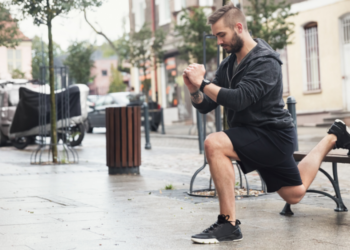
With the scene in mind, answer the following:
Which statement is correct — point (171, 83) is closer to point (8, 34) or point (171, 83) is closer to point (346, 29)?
point (346, 29)

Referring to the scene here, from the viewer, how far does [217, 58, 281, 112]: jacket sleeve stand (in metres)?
4.32

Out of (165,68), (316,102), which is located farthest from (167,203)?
(165,68)

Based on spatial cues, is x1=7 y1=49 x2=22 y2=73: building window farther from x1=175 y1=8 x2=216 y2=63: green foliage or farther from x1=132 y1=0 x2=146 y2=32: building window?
x1=175 y1=8 x2=216 y2=63: green foliage

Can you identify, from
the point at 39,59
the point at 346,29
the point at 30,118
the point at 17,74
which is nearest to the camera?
the point at 30,118

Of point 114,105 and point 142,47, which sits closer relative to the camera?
point 114,105

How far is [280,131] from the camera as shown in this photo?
4.54 m

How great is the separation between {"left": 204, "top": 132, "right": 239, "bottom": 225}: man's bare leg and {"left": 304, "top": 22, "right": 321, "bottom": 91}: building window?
64.9ft

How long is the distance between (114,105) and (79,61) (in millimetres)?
23071

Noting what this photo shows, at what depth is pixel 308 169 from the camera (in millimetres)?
4930

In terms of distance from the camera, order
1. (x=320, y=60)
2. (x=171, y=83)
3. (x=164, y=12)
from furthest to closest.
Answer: (x=164, y=12)
(x=171, y=83)
(x=320, y=60)

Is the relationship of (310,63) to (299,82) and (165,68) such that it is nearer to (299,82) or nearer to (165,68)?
(299,82)

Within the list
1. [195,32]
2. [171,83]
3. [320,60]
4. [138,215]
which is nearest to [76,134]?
[195,32]

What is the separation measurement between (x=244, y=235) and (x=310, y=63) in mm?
20096

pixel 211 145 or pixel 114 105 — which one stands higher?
pixel 114 105
